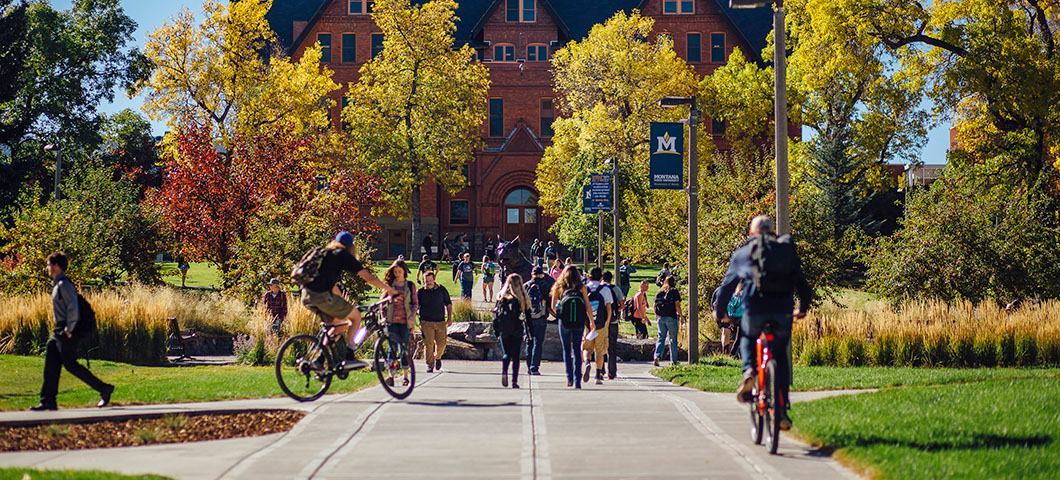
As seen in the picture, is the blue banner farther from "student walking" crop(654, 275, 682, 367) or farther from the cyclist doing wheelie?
the cyclist doing wheelie

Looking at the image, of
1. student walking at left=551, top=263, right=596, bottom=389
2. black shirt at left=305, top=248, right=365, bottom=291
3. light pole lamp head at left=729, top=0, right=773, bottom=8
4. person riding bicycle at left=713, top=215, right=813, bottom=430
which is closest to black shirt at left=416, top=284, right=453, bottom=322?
student walking at left=551, top=263, right=596, bottom=389

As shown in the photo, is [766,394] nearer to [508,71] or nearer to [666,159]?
[666,159]

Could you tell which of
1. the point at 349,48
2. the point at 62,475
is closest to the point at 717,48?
the point at 349,48

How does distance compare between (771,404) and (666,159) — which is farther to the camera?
(666,159)

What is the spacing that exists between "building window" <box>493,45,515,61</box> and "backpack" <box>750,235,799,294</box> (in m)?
53.4

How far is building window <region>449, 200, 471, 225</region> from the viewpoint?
60.1m

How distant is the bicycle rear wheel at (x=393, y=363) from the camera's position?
37.8ft

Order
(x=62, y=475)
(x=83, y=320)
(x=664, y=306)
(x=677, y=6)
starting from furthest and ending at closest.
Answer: (x=677, y=6), (x=664, y=306), (x=83, y=320), (x=62, y=475)

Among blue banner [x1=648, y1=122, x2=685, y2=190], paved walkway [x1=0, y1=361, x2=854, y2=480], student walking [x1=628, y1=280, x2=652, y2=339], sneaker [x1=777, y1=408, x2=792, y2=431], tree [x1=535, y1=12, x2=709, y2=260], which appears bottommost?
paved walkway [x1=0, y1=361, x2=854, y2=480]

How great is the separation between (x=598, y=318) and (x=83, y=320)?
782 centimetres

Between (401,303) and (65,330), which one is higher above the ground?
(401,303)

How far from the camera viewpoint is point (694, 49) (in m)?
59.5

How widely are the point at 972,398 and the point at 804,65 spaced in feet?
92.6

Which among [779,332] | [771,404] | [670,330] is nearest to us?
[771,404]
